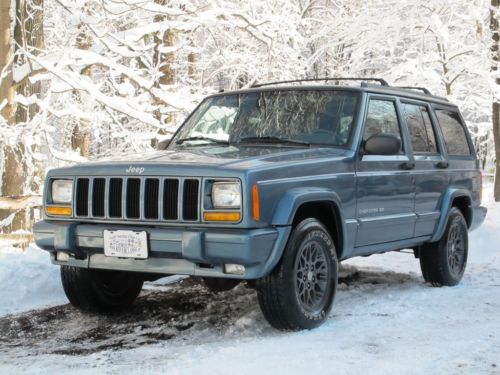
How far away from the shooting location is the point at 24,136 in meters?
10.4

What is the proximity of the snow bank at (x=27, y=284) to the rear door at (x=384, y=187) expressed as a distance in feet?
9.29

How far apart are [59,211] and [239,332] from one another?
1615 mm

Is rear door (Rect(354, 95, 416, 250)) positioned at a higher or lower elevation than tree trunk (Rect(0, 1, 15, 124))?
lower

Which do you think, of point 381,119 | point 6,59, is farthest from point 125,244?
point 6,59

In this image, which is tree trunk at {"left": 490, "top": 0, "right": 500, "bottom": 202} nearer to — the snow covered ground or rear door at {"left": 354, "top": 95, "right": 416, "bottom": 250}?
the snow covered ground

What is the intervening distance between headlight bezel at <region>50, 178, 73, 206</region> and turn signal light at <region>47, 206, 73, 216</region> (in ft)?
0.14

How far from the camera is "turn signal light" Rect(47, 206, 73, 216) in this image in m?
5.27

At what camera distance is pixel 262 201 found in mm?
4723

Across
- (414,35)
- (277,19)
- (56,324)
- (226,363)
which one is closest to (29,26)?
(277,19)

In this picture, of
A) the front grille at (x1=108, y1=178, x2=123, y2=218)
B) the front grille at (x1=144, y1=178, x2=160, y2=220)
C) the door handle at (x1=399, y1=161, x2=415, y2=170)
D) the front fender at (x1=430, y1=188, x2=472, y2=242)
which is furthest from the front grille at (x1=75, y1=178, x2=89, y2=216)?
the front fender at (x1=430, y1=188, x2=472, y2=242)

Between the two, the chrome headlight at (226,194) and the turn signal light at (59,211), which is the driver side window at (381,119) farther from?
the turn signal light at (59,211)

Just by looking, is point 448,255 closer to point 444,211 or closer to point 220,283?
point 444,211

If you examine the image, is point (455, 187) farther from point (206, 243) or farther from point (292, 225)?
point (206, 243)

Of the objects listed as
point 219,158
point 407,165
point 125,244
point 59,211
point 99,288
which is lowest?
point 99,288
